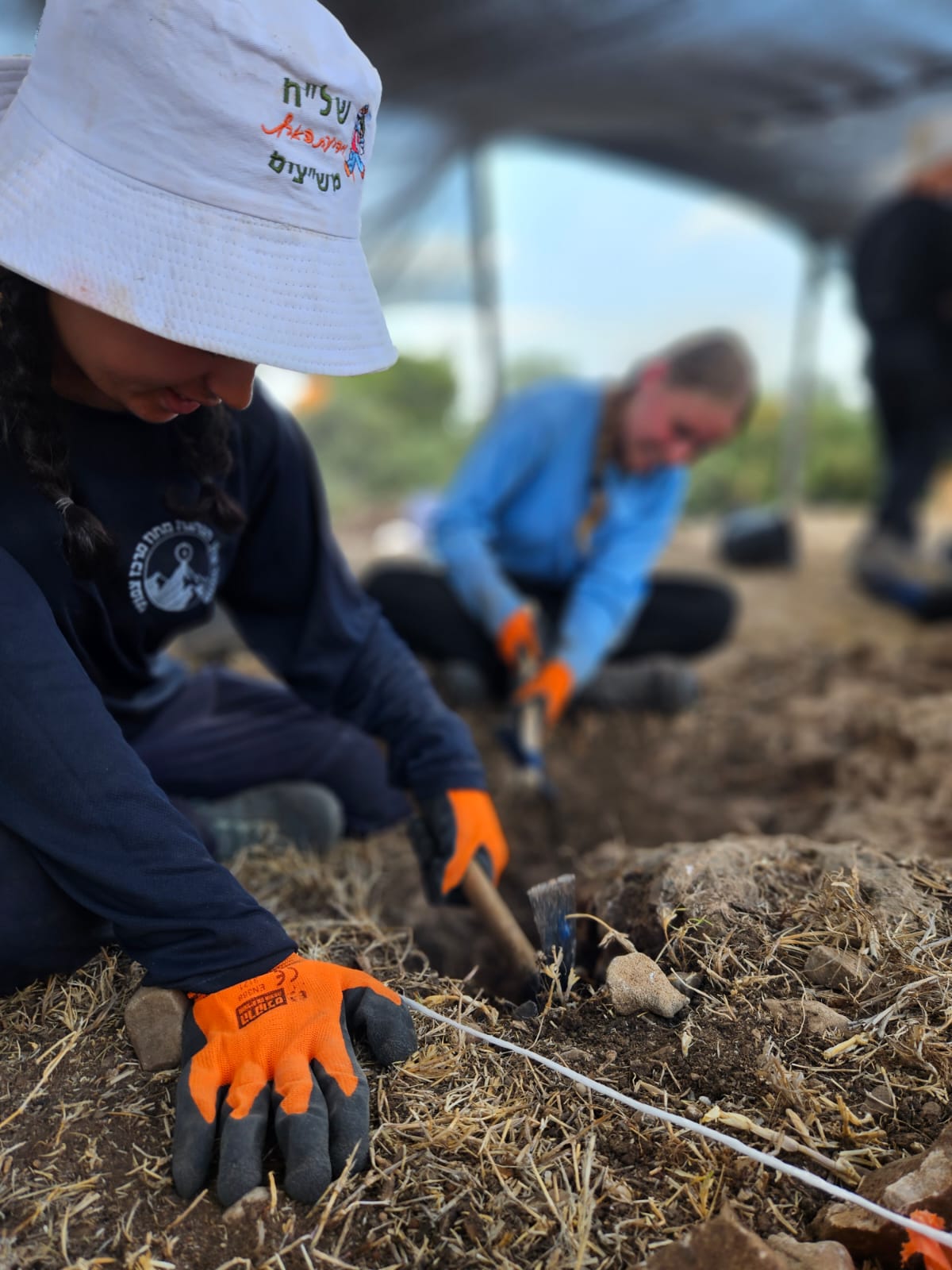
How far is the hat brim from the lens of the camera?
87 centimetres

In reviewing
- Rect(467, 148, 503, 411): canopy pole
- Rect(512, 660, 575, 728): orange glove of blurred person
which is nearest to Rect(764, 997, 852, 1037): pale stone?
Rect(512, 660, 575, 728): orange glove of blurred person

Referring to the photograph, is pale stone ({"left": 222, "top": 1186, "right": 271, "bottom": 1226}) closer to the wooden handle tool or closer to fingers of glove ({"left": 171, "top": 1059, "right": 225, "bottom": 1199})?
fingers of glove ({"left": 171, "top": 1059, "right": 225, "bottom": 1199})

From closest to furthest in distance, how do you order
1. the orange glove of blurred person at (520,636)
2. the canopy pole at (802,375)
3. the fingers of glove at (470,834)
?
the fingers of glove at (470,834), the orange glove of blurred person at (520,636), the canopy pole at (802,375)

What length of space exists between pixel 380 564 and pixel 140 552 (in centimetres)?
198

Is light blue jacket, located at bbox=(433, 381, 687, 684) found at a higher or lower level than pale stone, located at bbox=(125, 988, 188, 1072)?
higher

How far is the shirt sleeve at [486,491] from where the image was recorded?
2748 millimetres

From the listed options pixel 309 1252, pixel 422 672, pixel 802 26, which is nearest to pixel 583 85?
pixel 802 26

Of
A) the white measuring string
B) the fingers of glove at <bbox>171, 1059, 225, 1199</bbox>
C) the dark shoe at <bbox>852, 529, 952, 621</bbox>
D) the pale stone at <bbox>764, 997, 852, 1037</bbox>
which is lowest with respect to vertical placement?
the fingers of glove at <bbox>171, 1059, 225, 1199</bbox>

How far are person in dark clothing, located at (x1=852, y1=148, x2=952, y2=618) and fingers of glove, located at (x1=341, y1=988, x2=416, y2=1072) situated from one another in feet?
11.2

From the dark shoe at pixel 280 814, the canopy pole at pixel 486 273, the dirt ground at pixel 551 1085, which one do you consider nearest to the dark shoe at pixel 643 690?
the dirt ground at pixel 551 1085

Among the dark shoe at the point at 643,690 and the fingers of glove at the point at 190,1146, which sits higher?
the dark shoe at the point at 643,690

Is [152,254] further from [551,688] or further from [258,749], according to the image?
[551,688]

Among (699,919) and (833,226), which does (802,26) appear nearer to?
(833,226)

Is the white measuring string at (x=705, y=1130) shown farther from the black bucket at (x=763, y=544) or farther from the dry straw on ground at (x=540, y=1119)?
the black bucket at (x=763, y=544)
